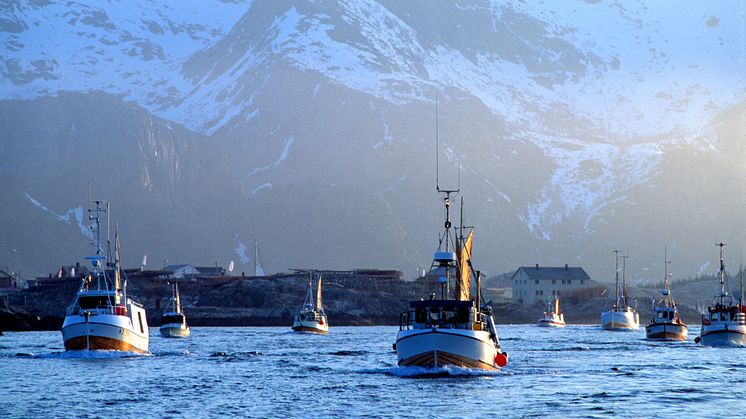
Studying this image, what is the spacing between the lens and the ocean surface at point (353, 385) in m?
76.2

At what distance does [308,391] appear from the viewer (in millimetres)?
87375

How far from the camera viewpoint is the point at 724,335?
14775 centimetres

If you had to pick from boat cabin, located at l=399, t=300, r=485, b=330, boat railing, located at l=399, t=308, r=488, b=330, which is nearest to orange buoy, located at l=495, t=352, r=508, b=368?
boat railing, located at l=399, t=308, r=488, b=330

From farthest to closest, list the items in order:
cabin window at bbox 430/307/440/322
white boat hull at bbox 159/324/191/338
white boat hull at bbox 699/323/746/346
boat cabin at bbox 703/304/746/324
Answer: white boat hull at bbox 159/324/191/338 → boat cabin at bbox 703/304/746/324 → white boat hull at bbox 699/323/746/346 → cabin window at bbox 430/307/440/322

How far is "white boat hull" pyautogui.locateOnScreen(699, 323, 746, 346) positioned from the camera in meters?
145

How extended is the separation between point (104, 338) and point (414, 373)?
110ft

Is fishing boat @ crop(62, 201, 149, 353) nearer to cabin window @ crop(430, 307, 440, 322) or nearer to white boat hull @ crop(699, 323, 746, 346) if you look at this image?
cabin window @ crop(430, 307, 440, 322)

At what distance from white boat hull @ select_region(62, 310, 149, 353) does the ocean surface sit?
3.20 ft

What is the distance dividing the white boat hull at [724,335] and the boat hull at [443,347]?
60872 mm

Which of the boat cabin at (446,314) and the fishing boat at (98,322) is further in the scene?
the fishing boat at (98,322)

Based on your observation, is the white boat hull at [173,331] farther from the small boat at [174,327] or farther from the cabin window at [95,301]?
the cabin window at [95,301]

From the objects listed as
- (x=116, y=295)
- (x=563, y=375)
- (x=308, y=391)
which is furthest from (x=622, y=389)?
(x=116, y=295)

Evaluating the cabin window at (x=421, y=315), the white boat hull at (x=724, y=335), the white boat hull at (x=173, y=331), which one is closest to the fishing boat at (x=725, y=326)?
the white boat hull at (x=724, y=335)

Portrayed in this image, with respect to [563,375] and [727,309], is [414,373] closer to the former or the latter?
[563,375]
